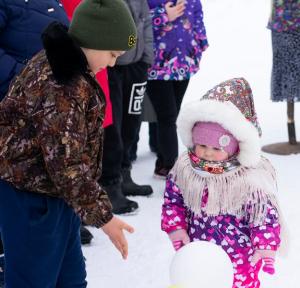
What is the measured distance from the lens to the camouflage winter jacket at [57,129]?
1772 millimetres

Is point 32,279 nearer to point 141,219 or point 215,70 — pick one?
point 141,219

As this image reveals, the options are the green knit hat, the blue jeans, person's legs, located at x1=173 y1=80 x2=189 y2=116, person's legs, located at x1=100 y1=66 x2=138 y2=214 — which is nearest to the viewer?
the green knit hat

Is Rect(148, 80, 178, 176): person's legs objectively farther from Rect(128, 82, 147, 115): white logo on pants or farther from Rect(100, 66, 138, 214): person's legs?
Rect(100, 66, 138, 214): person's legs

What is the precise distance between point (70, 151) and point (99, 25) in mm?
393

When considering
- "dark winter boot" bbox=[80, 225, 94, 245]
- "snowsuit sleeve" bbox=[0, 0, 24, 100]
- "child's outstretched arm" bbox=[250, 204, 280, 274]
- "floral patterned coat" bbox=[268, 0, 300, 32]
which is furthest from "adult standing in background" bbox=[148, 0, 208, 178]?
"child's outstretched arm" bbox=[250, 204, 280, 274]

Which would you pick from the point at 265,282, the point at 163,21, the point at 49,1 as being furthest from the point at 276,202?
the point at 163,21

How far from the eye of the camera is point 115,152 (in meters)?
3.59

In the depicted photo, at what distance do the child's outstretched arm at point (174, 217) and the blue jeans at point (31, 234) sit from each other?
0.42m

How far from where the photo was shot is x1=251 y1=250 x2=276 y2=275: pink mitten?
2.13 m

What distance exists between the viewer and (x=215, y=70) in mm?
8914

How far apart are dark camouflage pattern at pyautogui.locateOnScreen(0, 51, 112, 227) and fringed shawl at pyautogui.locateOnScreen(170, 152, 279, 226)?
48 cm

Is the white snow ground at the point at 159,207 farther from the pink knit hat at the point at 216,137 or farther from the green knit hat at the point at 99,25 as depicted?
the green knit hat at the point at 99,25

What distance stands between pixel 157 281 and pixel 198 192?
76 cm

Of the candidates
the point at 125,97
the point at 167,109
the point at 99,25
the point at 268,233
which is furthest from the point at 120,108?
the point at 99,25
